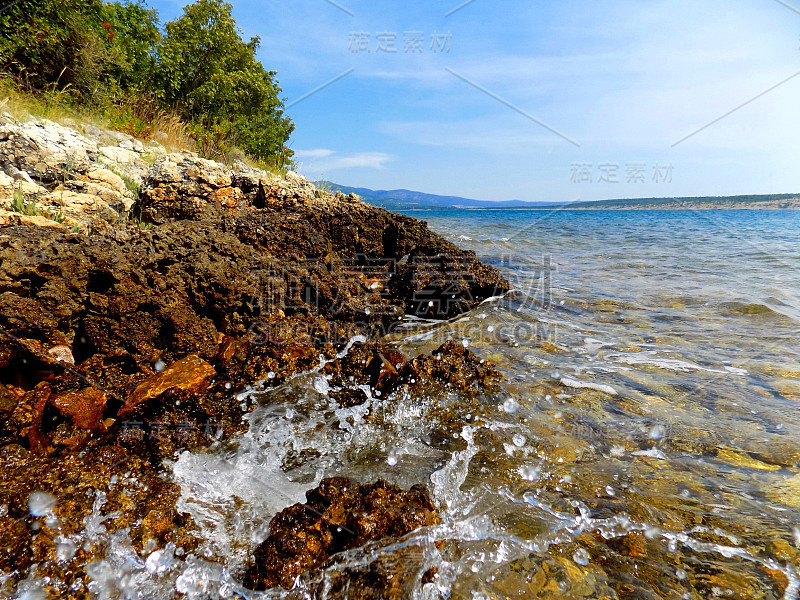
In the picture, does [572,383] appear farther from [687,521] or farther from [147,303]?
[147,303]

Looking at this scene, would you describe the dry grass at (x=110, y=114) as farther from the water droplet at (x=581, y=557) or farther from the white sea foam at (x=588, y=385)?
the water droplet at (x=581, y=557)

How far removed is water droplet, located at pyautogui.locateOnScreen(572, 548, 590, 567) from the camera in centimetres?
220

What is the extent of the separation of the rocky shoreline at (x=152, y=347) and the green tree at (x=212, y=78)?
26.9ft

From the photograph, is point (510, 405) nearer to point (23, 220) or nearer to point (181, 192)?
point (23, 220)

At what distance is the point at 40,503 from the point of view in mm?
2084

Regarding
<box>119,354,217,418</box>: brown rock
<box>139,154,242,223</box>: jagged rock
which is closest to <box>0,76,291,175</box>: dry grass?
<box>139,154,242,223</box>: jagged rock

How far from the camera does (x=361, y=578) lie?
6.41 feet

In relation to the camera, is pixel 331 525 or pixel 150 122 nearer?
pixel 331 525

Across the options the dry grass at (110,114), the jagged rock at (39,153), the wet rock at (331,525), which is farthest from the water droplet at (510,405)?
the dry grass at (110,114)

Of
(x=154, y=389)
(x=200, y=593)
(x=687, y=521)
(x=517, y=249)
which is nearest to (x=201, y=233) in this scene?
(x=154, y=389)

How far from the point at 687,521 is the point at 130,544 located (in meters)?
3.31

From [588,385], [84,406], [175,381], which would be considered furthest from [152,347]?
[588,385]

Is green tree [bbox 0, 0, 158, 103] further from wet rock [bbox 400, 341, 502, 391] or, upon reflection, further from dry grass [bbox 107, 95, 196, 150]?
wet rock [bbox 400, 341, 502, 391]

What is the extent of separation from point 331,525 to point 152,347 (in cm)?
255
